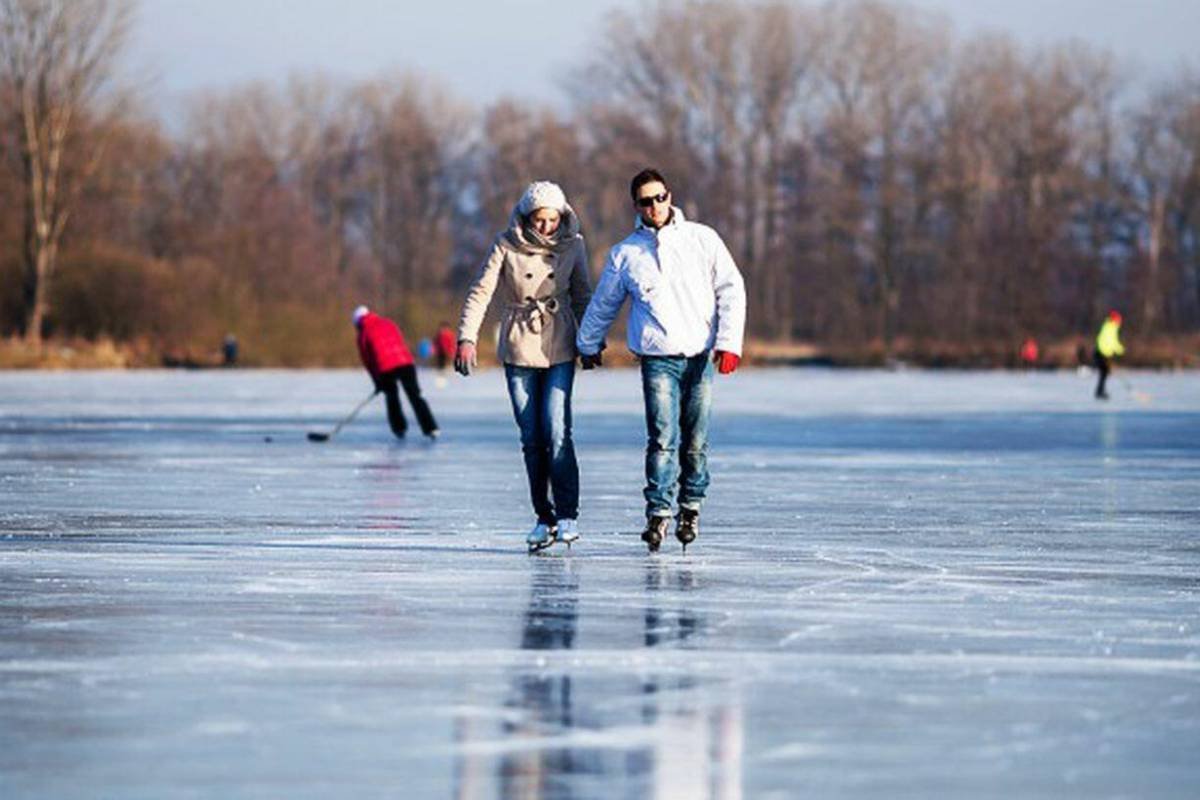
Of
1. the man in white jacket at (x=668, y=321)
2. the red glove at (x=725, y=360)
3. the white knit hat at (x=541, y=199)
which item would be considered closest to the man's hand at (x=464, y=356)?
the man in white jacket at (x=668, y=321)

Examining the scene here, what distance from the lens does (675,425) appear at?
11.3 m

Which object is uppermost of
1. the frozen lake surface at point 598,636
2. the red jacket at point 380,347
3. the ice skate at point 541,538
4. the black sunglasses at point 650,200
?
the black sunglasses at point 650,200

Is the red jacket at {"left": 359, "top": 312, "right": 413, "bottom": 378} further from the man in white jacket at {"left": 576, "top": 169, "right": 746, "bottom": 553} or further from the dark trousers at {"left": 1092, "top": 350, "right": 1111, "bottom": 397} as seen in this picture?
the dark trousers at {"left": 1092, "top": 350, "right": 1111, "bottom": 397}

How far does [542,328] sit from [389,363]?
1325cm

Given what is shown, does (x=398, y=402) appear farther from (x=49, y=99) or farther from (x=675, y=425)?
(x=49, y=99)

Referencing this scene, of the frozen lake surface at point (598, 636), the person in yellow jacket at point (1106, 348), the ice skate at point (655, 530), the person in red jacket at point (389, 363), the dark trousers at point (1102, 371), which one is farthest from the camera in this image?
the person in yellow jacket at point (1106, 348)

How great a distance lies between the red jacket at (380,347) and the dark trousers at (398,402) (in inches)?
3.0

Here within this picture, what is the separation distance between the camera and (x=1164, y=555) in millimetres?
11102

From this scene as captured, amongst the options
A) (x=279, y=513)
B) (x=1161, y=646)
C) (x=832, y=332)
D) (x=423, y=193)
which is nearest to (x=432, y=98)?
(x=423, y=193)

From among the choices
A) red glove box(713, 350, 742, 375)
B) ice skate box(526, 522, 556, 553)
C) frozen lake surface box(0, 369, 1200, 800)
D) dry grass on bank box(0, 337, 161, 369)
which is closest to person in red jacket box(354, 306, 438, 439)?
frozen lake surface box(0, 369, 1200, 800)

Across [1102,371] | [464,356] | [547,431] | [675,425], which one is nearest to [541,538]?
[547,431]

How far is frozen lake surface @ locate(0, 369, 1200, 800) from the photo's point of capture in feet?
18.3

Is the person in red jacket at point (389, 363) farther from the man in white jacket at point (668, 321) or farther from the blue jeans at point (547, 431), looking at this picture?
the man in white jacket at point (668, 321)

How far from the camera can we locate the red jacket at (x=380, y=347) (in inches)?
961
